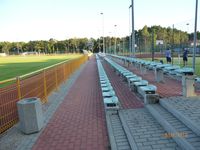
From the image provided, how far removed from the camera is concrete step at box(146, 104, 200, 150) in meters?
4.49

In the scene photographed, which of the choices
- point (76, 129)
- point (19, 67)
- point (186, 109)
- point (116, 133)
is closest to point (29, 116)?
point (76, 129)

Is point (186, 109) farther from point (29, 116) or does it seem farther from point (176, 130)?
point (29, 116)

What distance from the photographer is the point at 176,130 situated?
5137 mm

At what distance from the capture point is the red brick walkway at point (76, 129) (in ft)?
17.3

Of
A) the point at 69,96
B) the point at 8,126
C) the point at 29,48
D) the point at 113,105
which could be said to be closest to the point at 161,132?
the point at 113,105

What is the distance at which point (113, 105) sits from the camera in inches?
286

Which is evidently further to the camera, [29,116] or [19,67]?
[19,67]

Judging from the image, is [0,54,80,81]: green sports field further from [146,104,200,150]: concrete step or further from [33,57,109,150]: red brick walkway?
[146,104,200,150]: concrete step

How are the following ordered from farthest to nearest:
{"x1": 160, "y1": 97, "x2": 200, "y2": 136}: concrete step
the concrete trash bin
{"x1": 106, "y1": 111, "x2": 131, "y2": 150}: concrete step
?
1. the concrete trash bin
2. {"x1": 160, "y1": 97, "x2": 200, "y2": 136}: concrete step
3. {"x1": 106, "y1": 111, "x2": 131, "y2": 150}: concrete step

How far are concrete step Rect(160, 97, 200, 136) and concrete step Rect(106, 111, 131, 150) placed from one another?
1324mm

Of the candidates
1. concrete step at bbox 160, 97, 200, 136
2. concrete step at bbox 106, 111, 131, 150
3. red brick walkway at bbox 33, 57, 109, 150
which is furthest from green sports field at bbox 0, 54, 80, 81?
concrete step at bbox 160, 97, 200, 136

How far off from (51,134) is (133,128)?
→ 1956 mm

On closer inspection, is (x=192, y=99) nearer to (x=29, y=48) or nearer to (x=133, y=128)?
(x=133, y=128)

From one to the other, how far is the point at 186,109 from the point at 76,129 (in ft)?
9.02
